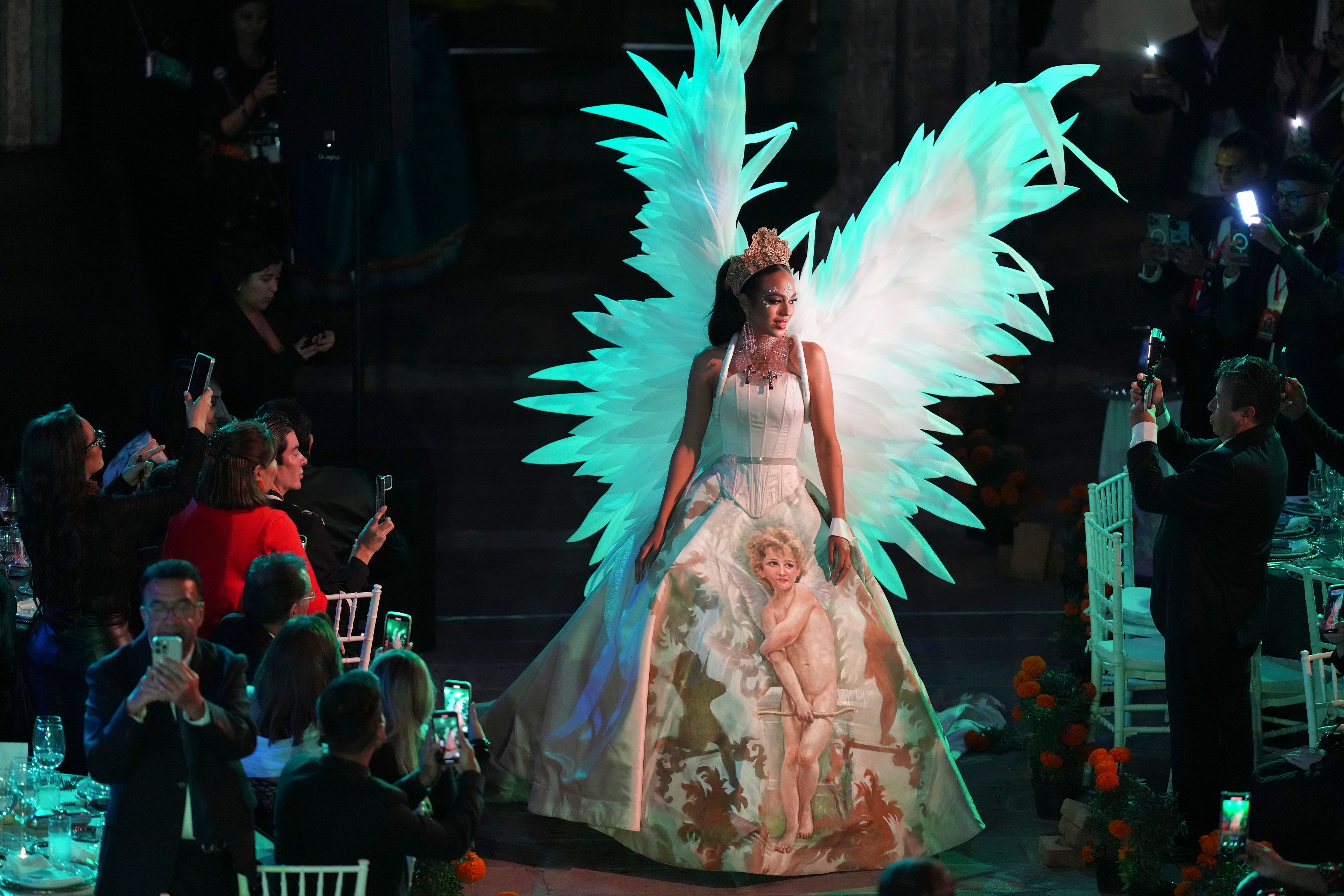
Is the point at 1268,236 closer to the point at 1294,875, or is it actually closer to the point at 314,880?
the point at 1294,875

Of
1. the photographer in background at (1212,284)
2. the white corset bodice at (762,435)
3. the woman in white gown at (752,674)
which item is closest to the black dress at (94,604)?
the woman in white gown at (752,674)

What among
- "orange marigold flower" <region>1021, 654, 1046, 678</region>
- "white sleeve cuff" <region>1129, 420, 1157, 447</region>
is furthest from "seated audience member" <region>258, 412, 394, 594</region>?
"white sleeve cuff" <region>1129, 420, 1157, 447</region>

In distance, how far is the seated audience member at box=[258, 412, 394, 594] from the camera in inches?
177

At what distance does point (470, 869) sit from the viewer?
3.97 meters

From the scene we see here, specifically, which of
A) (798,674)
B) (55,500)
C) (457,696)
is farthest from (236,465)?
(798,674)

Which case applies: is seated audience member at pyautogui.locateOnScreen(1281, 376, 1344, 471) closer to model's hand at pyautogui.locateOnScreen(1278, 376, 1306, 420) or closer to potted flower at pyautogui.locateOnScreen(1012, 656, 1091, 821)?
model's hand at pyautogui.locateOnScreen(1278, 376, 1306, 420)

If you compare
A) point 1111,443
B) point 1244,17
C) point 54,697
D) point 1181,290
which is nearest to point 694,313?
point 54,697

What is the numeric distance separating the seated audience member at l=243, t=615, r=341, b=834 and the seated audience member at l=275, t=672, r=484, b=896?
29 centimetres

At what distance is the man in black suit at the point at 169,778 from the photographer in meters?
2.94

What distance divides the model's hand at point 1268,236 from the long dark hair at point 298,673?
355 cm

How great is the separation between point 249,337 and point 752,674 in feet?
9.44

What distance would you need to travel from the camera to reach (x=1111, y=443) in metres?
7.06

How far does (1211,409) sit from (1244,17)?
5.57m

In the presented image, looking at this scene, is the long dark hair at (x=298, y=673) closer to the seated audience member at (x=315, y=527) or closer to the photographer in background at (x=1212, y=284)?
the seated audience member at (x=315, y=527)
